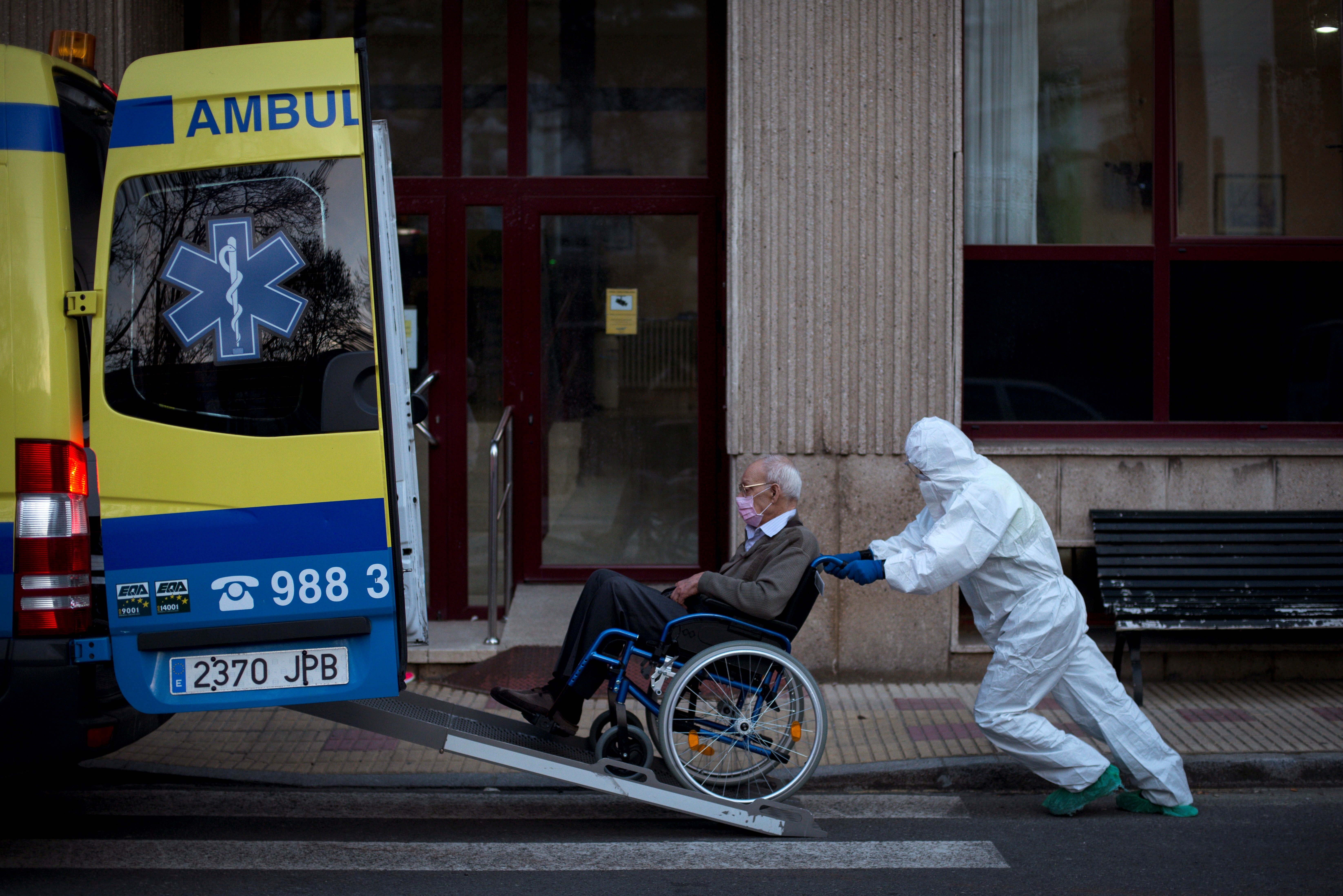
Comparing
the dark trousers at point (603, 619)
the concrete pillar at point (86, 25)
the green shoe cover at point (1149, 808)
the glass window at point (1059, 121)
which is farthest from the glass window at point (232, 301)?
the glass window at point (1059, 121)

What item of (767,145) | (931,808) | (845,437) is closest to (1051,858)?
(931,808)

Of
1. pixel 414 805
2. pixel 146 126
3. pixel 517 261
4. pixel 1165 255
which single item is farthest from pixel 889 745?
pixel 146 126

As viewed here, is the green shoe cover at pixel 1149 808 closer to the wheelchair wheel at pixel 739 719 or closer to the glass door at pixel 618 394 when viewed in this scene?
the wheelchair wheel at pixel 739 719

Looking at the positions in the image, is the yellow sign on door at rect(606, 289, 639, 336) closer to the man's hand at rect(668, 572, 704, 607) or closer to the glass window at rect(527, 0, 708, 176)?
the glass window at rect(527, 0, 708, 176)

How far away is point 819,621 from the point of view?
6395mm

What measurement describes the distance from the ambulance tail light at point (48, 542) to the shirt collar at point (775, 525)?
2466 millimetres

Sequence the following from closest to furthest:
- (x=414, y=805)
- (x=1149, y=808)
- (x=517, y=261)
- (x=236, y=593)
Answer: (x=236, y=593), (x=1149, y=808), (x=414, y=805), (x=517, y=261)

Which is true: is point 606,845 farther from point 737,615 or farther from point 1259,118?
point 1259,118

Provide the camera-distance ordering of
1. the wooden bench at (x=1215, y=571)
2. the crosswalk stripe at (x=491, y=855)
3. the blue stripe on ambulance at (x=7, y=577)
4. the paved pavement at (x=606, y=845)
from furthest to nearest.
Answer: the wooden bench at (x=1215, y=571)
the crosswalk stripe at (x=491, y=855)
the paved pavement at (x=606, y=845)
the blue stripe on ambulance at (x=7, y=577)

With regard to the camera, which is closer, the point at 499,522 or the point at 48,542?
the point at 48,542

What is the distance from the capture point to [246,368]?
3703 mm

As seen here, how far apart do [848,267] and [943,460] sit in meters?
2.16

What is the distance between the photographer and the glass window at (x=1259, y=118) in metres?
6.93

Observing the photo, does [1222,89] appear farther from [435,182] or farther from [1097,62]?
[435,182]
